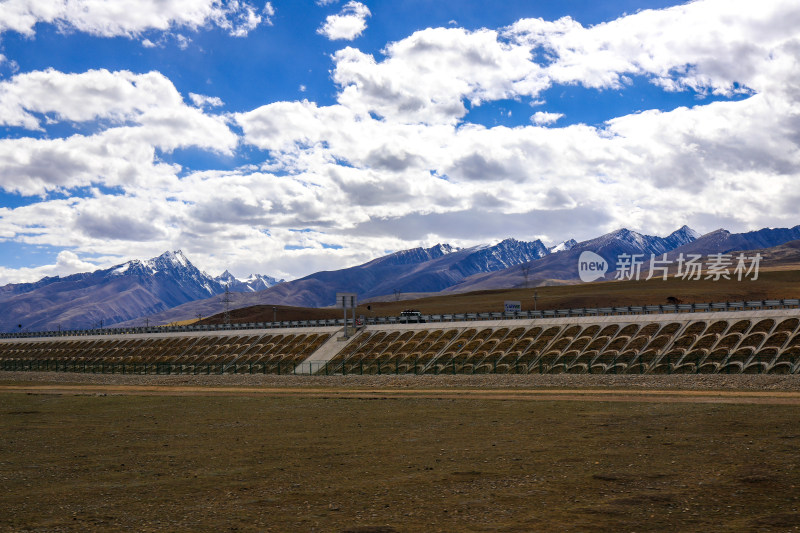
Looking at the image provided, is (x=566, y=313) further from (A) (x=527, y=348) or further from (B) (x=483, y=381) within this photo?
(B) (x=483, y=381)

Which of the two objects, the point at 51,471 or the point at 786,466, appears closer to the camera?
the point at 786,466

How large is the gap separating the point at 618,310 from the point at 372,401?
46.6m

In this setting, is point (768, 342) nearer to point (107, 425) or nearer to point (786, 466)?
point (786, 466)

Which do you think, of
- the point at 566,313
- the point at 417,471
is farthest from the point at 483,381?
the point at 417,471

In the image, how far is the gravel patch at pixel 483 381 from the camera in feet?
151

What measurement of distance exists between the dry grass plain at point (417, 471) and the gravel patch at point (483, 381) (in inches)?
454

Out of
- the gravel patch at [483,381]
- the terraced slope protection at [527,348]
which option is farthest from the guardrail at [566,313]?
the gravel patch at [483,381]

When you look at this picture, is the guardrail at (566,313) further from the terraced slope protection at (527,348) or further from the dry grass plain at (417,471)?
the dry grass plain at (417,471)

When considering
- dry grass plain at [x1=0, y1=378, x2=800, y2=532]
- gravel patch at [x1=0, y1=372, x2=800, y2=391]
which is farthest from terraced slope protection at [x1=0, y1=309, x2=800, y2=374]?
dry grass plain at [x1=0, y1=378, x2=800, y2=532]

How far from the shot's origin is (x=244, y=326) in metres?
134

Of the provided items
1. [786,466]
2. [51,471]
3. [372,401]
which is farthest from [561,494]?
[372,401]

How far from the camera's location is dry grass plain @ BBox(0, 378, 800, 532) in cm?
1480

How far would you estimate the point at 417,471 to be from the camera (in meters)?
20.3

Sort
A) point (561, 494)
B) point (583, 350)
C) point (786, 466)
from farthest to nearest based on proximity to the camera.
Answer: point (583, 350), point (786, 466), point (561, 494)
